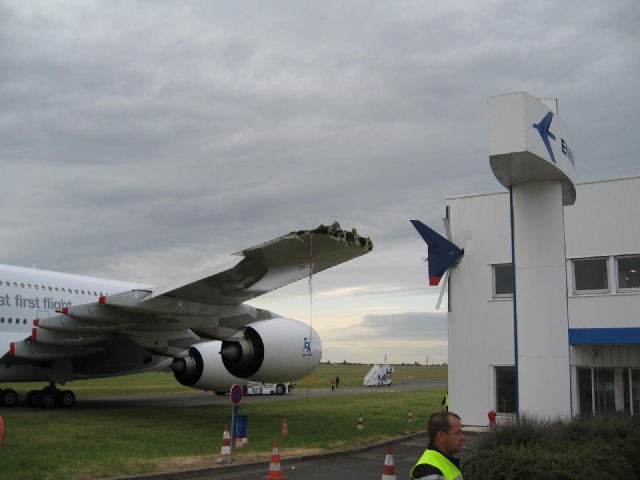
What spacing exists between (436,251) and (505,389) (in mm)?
4023

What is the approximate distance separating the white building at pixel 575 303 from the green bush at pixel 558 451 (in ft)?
24.0

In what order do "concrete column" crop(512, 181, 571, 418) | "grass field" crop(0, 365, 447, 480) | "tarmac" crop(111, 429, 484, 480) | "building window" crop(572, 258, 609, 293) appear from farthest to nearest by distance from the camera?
"building window" crop(572, 258, 609, 293), "grass field" crop(0, 365, 447, 480), "tarmac" crop(111, 429, 484, 480), "concrete column" crop(512, 181, 571, 418)

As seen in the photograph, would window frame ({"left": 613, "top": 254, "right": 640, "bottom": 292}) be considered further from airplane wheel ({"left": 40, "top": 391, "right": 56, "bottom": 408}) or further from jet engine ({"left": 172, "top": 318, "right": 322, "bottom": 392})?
airplane wheel ({"left": 40, "top": 391, "right": 56, "bottom": 408})

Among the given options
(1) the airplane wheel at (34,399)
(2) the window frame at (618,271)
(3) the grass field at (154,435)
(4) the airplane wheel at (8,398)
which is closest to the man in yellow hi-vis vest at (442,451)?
(3) the grass field at (154,435)

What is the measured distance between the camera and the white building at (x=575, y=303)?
1641cm

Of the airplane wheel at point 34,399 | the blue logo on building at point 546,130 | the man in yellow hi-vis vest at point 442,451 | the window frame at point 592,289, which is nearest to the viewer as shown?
the man in yellow hi-vis vest at point 442,451

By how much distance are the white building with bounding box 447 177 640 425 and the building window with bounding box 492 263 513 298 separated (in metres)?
0.03

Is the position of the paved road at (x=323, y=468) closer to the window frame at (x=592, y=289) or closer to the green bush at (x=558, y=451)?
the green bush at (x=558, y=451)

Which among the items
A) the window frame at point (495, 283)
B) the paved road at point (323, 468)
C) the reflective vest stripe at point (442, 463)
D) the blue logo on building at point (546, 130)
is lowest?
the paved road at point (323, 468)

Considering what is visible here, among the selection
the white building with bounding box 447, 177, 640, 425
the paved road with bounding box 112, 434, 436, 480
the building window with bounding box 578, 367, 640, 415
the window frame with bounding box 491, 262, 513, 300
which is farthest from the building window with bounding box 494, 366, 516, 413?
the paved road with bounding box 112, 434, 436, 480

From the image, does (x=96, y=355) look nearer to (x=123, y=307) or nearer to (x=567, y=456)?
(x=123, y=307)

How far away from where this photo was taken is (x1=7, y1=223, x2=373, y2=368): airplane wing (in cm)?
1487

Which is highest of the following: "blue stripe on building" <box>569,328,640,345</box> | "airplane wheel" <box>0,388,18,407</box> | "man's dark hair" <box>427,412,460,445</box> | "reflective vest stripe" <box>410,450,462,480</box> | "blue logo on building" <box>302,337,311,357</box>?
"blue stripe on building" <box>569,328,640,345</box>

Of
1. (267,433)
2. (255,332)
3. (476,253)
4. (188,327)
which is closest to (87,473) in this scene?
(267,433)
